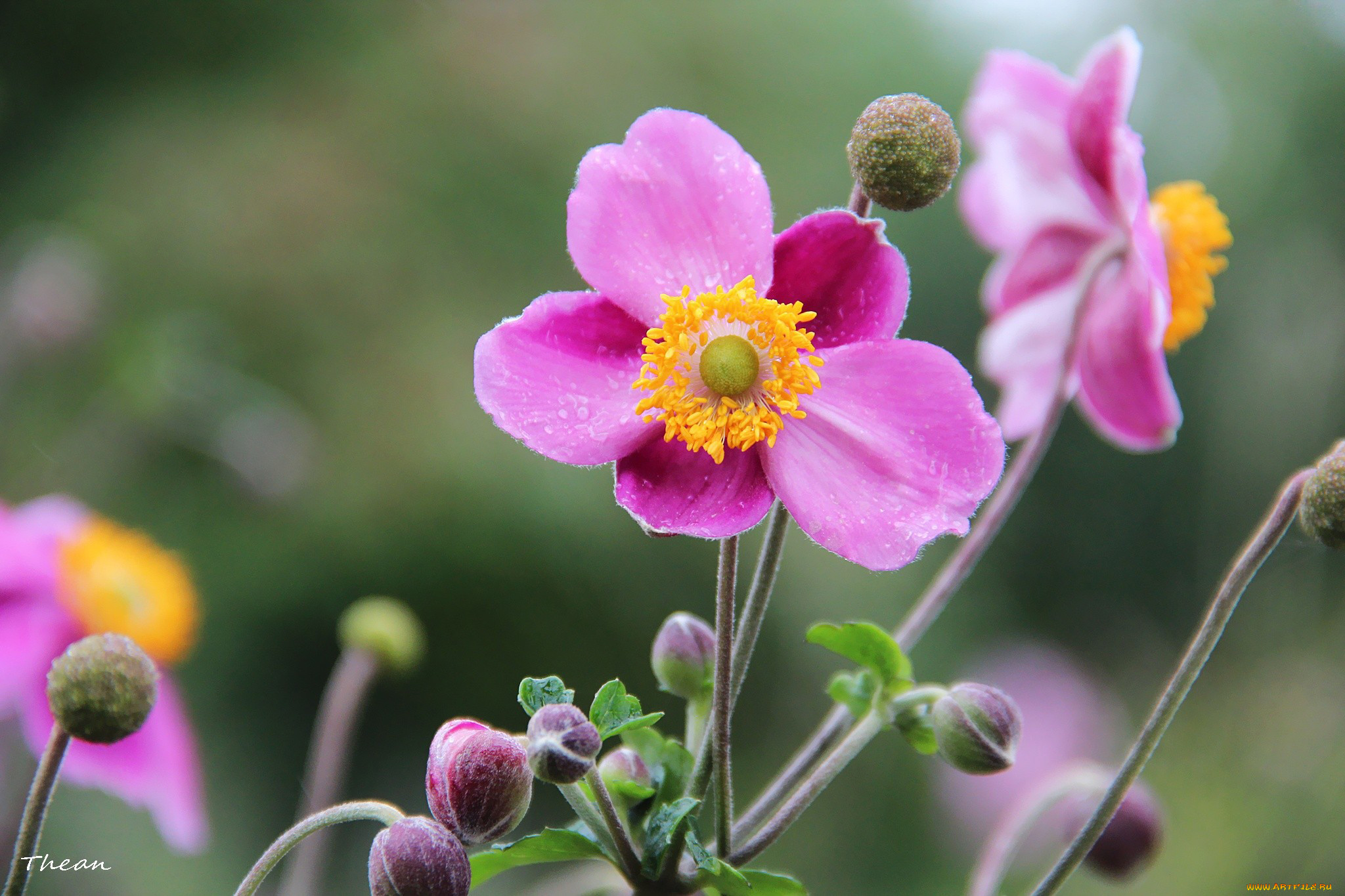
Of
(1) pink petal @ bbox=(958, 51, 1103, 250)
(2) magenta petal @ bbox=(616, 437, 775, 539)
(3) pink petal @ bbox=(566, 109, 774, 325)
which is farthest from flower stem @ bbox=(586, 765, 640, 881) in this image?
(1) pink petal @ bbox=(958, 51, 1103, 250)

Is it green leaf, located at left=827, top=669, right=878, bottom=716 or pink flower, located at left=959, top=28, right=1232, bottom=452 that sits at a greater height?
pink flower, located at left=959, top=28, right=1232, bottom=452

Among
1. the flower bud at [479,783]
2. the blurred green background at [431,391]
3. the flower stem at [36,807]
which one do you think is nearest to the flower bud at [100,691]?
the flower stem at [36,807]

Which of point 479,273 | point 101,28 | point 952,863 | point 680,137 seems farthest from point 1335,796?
point 101,28

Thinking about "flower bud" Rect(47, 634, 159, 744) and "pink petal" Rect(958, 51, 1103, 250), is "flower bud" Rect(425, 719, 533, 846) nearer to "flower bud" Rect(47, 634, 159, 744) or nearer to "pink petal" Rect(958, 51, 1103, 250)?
"flower bud" Rect(47, 634, 159, 744)

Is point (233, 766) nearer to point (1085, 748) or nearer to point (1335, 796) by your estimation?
point (1335, 796)

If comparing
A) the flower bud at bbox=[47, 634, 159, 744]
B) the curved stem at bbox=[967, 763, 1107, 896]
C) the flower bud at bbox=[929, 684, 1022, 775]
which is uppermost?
the flower bud at bbox=[929, 684, 1022, 775]

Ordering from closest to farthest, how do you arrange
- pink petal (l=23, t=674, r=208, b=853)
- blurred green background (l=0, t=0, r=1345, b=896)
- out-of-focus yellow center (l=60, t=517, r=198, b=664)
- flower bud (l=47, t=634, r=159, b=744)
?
flower bud (l=47, t=634, r=159, b=744) < pink petal (l=23, t=674, r=208, b=853) < out-of-focus yellow center (l=60, t=517, r=198, b=664) < blurred green background (l=0, t=0, r=1345, b=896)
